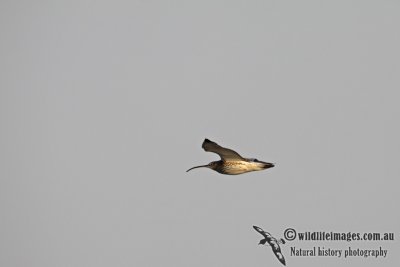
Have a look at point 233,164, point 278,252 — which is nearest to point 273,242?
point 278,252

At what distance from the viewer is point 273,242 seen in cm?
356

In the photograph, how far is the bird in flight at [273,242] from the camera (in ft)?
11.7

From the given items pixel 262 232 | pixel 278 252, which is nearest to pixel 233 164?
pixel 262 232

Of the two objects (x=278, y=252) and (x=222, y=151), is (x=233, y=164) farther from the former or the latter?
(x=278, y=252)

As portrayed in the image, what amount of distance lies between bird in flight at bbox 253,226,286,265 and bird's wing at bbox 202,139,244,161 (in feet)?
1.18

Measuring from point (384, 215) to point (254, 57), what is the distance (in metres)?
1.00

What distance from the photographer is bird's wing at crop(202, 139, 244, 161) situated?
11.6 ft

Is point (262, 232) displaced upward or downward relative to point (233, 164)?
downward

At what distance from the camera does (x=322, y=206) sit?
3.55 metres

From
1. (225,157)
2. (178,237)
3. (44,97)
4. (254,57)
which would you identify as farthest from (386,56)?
(44,97)

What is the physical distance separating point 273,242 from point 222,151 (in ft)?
1.67

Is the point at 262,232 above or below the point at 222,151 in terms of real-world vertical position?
below

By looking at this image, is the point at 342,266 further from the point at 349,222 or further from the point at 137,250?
the point at 137,250

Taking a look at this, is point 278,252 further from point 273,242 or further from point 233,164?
point 233,164
